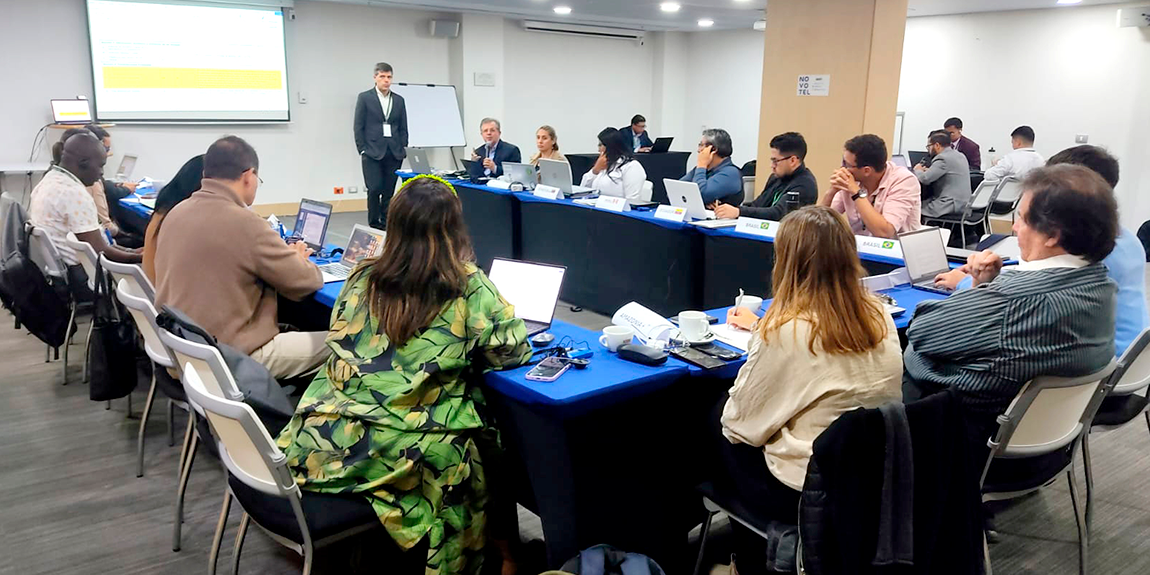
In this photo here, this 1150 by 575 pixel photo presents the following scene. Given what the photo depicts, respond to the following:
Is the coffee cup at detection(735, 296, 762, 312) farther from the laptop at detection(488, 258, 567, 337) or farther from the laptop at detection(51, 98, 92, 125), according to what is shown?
the laptop at detection(51, 98, 92, 125)

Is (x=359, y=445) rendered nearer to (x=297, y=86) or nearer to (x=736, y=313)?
(x=736, y=313)

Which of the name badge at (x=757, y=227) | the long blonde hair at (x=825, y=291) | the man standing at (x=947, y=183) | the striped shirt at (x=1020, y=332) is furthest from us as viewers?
the man standing at (x=947, y=183)

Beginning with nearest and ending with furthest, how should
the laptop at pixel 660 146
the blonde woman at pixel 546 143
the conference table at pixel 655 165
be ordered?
the blonde woman at pixel 546 143 → the conference table at pixel 655 165 → the laptop at pixel 660 146

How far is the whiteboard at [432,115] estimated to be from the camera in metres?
9.73

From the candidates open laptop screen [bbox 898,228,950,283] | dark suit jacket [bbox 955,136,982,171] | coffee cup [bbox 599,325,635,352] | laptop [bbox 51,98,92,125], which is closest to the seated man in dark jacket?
coffee cup [bbox 599,325,635,352]

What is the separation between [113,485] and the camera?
2918 millimetres

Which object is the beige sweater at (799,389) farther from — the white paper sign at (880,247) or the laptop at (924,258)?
the white paper sign at (880,247)

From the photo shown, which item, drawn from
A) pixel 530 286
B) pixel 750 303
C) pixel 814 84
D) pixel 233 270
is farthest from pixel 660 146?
pixel 233 270

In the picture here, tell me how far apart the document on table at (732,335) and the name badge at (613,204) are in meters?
2.41

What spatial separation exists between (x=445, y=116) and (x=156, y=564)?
321 inches

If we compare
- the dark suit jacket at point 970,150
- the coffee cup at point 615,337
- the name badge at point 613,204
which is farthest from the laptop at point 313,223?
the dark suit jacket at point 970,150

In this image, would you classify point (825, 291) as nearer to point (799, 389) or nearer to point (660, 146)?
point (799, 389)

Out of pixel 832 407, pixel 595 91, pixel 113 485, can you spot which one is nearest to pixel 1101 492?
pixel 832 407

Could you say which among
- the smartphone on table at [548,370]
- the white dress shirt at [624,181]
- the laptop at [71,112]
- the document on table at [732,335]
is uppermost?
the laptop at [71,112]
